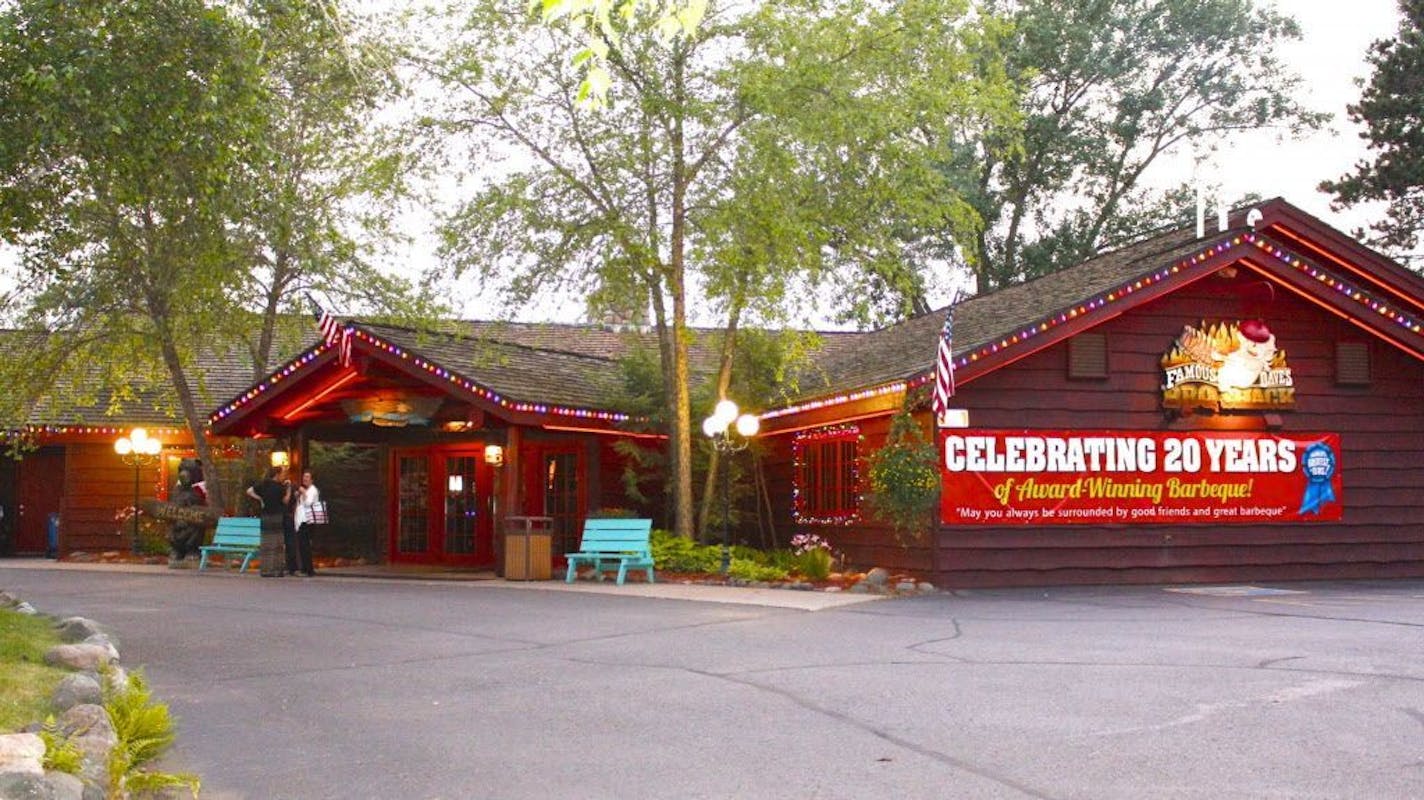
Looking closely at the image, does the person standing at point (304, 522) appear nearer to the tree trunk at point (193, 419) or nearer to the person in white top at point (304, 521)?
the person in white top at point (304, 521)

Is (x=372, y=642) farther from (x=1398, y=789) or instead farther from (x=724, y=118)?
(x=724, y=118)

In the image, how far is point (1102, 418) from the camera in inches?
719

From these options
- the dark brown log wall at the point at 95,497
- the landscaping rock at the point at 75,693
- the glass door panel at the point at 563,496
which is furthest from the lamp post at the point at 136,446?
the landscaping rock at the point at 75,693

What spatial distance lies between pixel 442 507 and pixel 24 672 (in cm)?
1562

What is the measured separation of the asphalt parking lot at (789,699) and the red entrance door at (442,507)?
8.44 metres

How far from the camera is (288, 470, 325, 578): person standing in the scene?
20.5 meters

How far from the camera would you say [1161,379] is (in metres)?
18.5

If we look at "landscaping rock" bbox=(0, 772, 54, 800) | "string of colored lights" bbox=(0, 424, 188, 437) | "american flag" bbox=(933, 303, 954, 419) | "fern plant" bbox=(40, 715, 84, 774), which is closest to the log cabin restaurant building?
"american flag" bbox=(933, 303, 954, 419)

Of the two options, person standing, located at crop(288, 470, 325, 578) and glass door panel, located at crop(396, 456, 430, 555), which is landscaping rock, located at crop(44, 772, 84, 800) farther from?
glass door panel, located at crop(396, 456, 430, 555)

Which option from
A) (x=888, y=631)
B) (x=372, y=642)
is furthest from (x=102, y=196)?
(x=888, y=631)

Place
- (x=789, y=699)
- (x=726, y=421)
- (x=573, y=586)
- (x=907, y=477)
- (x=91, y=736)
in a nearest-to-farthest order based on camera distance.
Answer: (x=91, y=736)
(x=789, y=699)
(x=907, y=477)
(x=573, y=586)
(x=726, y=421)

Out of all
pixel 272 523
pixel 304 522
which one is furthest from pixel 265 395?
pixel 304 522

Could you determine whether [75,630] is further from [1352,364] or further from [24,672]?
[1352,364]

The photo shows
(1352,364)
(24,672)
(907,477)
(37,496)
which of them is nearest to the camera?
(24,672)
